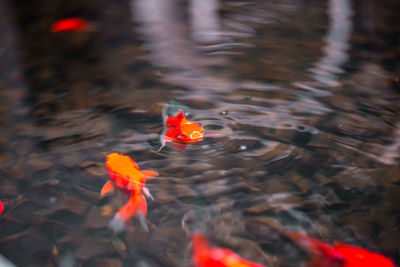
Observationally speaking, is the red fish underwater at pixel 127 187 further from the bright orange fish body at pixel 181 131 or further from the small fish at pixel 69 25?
the small fish at pixel 69 25

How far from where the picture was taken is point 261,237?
151 centimetres

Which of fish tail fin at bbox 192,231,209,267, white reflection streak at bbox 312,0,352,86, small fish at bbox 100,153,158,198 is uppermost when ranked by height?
white reflection streak at bbox 312,0,352,86

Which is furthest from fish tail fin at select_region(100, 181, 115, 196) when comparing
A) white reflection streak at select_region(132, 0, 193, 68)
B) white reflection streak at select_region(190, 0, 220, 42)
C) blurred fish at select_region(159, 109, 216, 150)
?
white reflection streak at select_region(190, 0, 220, 42)

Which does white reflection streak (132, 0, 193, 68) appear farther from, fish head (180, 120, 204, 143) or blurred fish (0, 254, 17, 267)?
blurred fish (0, 254, 17, 267)

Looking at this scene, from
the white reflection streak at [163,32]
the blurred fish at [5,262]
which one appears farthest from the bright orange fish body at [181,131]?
the white reflection streak at [163,32]

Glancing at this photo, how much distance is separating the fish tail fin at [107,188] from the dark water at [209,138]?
0.05 meters

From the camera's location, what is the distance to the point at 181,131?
1.91m

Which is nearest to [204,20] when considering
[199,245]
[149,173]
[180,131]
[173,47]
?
[173,47]

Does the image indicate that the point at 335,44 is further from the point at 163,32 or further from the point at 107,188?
the point at 107,188

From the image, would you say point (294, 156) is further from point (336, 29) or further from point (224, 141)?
point (336, 29)

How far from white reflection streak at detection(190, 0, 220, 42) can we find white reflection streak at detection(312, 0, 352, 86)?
1.15 metres

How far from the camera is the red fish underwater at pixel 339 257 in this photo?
1185 millimetres

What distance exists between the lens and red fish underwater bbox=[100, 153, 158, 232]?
1.60 m

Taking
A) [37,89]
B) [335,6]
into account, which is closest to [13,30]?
[37,89]
